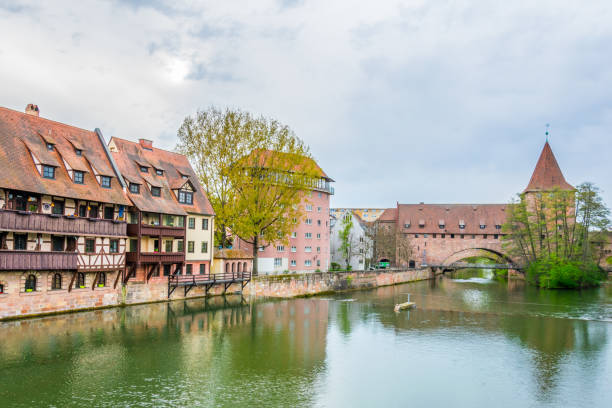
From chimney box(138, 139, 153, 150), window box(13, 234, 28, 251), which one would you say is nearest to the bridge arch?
chimney box(138, 139, 153, 150)

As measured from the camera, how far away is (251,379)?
16.6m

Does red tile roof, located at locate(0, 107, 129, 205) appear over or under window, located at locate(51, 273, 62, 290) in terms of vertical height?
over

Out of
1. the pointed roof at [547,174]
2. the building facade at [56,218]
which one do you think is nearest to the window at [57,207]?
the building facade at [56,218]

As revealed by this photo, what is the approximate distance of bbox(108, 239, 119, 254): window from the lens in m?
27.5

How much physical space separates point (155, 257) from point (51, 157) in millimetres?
7856

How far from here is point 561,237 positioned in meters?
55.3

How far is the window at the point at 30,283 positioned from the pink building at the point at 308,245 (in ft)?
75.6

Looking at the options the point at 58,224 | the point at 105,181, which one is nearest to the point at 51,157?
the point at 105,181

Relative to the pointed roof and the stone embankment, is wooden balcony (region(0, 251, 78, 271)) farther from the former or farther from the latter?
the pointed roof

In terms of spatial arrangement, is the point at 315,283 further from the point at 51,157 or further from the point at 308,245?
the point at 51,157

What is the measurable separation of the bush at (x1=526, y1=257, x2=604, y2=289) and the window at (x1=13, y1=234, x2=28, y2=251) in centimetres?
4829

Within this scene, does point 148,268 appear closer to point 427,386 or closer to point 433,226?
point 427,386

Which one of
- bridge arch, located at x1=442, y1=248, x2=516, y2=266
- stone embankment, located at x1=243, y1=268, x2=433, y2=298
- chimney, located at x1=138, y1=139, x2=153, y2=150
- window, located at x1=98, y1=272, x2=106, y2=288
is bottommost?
stone embankment, located at x1=243, y1=268, x2=433, y2=298

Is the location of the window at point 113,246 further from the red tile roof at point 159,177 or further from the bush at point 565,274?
the bush at point 565,274
